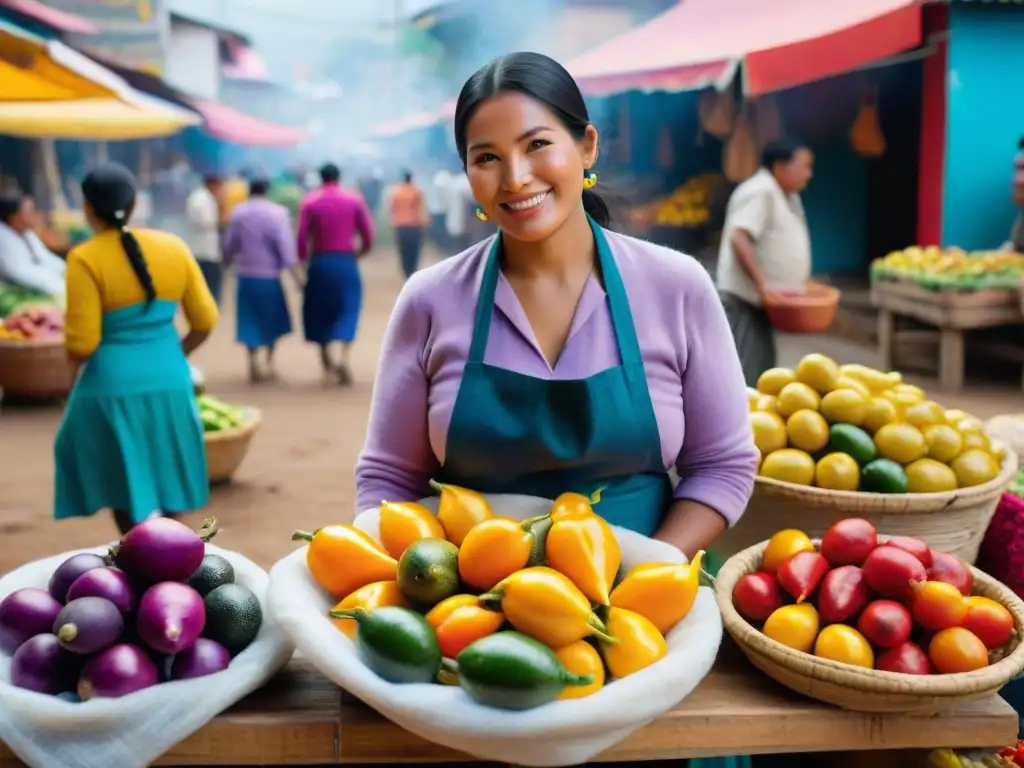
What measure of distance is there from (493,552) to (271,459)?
567 centimetres

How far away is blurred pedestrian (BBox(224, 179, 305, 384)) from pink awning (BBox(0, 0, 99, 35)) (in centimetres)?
833

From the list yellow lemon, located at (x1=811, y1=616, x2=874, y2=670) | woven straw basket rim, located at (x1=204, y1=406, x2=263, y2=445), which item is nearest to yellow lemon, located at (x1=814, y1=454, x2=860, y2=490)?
yellow lemon, located at (x1=811, y1=616, x2=874, y2=670)

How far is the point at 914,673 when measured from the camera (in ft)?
5.62

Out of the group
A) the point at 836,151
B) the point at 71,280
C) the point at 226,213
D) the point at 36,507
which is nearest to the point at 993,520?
the point at 71,280

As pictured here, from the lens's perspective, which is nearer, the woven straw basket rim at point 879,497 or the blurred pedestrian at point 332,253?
the woven straw basket rim at point 879,497

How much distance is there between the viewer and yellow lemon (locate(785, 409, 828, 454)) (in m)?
2.90

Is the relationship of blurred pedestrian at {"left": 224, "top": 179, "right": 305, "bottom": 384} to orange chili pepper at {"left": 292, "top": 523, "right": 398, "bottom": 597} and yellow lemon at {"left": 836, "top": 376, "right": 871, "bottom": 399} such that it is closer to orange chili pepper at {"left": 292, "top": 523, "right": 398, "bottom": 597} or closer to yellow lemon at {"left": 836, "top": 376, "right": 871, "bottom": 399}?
yellow lemon at {"left": 836, "top": 376, "right": 871, "bottom": 399}

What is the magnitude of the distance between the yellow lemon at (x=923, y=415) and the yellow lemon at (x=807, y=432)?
0.84 ft

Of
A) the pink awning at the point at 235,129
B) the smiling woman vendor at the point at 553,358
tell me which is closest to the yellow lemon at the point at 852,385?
the smiling woman vendor at the point at 553,358

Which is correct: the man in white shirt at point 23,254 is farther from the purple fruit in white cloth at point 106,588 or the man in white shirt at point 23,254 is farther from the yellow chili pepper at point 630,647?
the yellow chili pepper at point 630,647

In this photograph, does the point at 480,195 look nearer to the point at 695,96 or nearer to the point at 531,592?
the point at 531,592

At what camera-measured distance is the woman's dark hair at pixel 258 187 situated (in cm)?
894

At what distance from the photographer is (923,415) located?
3.00m

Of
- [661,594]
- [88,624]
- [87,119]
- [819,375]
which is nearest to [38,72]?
[87,119]
